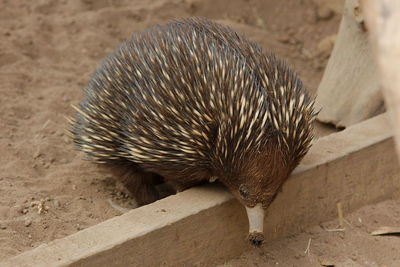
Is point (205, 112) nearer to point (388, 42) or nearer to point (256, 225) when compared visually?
point (256, 225)

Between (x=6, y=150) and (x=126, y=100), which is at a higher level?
(x=126, y=100)

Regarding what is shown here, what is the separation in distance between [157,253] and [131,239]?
0.24 meters

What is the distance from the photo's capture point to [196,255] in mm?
3992

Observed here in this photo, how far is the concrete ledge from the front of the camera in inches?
139

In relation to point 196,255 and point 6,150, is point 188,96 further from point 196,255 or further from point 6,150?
point 6,150

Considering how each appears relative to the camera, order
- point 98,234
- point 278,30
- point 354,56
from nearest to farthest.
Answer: point 98,234, point 354,56, point 278,30

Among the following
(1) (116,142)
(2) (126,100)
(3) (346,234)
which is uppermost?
(2) (126,100)

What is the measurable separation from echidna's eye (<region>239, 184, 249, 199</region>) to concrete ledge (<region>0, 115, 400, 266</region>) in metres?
0.23

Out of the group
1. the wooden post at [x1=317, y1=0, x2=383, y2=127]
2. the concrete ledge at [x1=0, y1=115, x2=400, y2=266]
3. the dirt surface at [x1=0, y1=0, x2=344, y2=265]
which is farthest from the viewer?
the wooden post at [x1=317, y1=0, x2=383, y2=127]

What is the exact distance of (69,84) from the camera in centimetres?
616

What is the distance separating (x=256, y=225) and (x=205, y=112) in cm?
76

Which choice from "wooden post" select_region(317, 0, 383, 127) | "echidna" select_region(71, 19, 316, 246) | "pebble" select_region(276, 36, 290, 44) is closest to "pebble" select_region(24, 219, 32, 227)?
"echidna" select_region(71, 19, 316, 246)

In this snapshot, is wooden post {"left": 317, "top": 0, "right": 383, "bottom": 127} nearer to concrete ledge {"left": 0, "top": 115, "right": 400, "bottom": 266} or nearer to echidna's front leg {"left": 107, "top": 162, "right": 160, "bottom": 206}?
concrete ledge {"left": 0, "top": 115, "right": 400, "bottom": 266}

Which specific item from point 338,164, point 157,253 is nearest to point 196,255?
point 157,253
